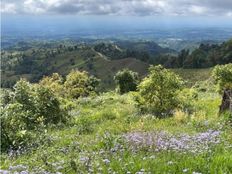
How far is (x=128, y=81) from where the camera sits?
276 feet

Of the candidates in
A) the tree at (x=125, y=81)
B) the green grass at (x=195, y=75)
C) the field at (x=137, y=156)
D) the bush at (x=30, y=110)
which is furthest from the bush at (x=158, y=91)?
the green grass at (x=195, y=75)

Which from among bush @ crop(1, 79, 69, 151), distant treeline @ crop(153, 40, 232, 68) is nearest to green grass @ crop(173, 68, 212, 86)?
distant treeline @ crop(153, 40, 232, 68)

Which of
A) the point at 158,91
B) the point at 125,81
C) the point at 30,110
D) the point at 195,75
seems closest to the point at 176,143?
the point at 30,110

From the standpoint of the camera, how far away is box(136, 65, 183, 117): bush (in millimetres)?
20141

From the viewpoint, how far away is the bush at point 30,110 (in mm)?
12546

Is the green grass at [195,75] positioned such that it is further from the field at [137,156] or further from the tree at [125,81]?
the field at [137,156]

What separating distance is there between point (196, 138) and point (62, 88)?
60.7 metres

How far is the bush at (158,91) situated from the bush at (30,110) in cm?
420

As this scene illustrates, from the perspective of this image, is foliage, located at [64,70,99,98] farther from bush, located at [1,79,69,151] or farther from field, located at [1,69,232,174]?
field, located at [1,69,232,174]

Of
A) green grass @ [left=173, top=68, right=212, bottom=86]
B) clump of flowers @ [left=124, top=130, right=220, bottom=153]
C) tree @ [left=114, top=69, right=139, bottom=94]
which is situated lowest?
green grass @ [left=173, top=68, right=212, bottom=86]

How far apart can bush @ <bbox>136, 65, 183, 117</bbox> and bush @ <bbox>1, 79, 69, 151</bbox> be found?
4.20m

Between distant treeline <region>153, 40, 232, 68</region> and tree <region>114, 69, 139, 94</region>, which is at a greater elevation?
tree <region>114, 69, 139, 94</region>

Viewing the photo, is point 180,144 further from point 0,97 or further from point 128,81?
point 128,81

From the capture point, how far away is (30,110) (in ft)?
55.6
